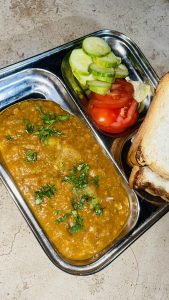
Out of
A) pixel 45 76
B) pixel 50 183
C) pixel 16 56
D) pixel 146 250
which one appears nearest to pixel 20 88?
pixel 45 76

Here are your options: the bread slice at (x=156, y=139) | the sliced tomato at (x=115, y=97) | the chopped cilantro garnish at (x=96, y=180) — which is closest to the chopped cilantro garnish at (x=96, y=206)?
the chopped cilantro garnish at (x=96, y=180)

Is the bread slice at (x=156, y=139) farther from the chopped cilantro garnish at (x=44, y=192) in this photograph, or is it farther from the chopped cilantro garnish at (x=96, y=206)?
the chopped cilantro garnish at (x=44, y=192)

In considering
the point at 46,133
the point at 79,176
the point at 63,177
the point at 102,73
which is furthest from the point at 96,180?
the point at 102,73

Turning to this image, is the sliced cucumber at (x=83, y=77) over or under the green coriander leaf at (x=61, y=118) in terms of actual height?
over

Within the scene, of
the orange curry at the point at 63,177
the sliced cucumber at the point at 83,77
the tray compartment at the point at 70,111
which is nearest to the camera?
the tray compartment at the point at 70,111

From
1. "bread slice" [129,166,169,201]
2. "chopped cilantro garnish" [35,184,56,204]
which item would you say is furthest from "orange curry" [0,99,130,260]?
"bread slice" [129,166,169,201]

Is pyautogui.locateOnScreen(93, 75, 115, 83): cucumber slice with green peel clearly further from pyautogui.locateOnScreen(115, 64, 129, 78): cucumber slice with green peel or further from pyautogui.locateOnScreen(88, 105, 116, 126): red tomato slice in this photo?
pyautogui.locateOnScreen(88, 105, 116, 126): red tomato slice

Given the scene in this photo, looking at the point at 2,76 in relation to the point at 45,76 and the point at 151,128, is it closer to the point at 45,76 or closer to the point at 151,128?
the point at 45,76

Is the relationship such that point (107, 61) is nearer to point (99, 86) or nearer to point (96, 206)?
point (99, 86)
